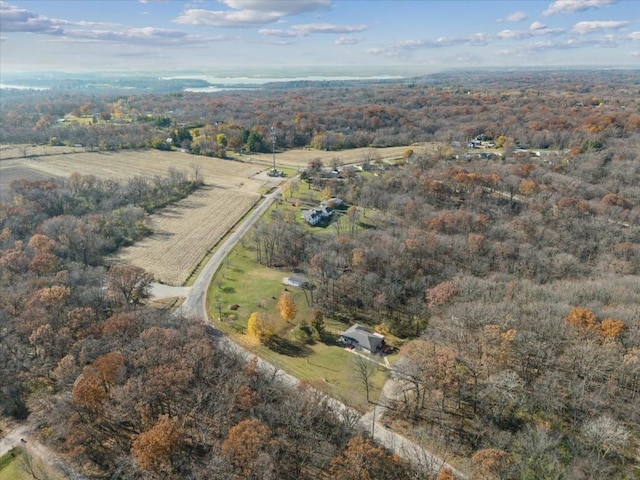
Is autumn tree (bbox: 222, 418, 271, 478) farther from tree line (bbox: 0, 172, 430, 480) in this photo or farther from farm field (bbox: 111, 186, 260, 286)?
farm field (bbox: 111, 186, 260, 286)

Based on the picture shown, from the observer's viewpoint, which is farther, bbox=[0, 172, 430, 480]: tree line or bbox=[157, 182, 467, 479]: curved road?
bbox=[157, 182, 467, 479]: curved road

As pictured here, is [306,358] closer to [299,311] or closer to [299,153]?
[299,311]

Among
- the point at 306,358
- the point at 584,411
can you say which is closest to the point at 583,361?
the point at 584,411

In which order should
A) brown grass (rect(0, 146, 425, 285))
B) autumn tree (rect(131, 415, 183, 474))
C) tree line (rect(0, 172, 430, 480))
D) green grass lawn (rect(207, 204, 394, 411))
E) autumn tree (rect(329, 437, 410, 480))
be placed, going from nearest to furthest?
autumn tree (rect(329, 437, 410, 480))
autumn tree (rect(131, 415, 183, 474))
tree line (rect(0, 172, 430, 480))
green grass lawn (rect(207, 204, 394, 411))
brown grass (rect(0, 146, 425, 285))

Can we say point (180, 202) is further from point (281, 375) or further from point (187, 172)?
point (281, 375)

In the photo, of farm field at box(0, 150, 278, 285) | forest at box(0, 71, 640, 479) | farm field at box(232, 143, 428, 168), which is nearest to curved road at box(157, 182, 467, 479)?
forest at box(0, 71, 640, 479)

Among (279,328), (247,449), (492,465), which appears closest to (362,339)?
(279,328)
